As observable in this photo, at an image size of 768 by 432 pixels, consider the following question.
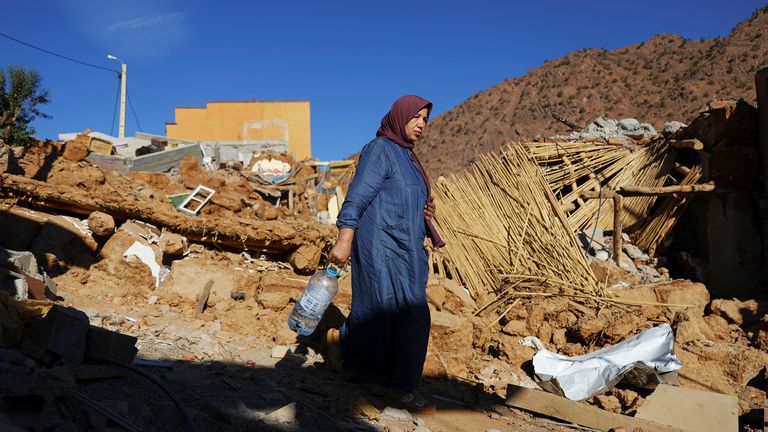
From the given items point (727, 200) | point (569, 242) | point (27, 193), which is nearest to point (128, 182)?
point (27, 193)

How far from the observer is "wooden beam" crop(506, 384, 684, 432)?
3256 millimetres

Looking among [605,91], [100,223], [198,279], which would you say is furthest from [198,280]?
[605,91]

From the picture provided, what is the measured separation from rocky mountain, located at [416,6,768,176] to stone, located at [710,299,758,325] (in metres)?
21.7

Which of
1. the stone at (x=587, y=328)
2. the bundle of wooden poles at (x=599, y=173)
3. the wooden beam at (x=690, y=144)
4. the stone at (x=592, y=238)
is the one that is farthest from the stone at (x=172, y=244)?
the wooden beam at (x=690, y=144)

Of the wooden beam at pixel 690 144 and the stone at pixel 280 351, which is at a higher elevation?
the wooden beam at pixel 690 144

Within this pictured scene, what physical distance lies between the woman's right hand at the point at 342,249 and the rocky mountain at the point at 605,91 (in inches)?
1007

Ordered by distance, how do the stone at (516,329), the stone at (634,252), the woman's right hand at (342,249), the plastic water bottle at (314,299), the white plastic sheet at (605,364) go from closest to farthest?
the woman's right hand at (342,249) → the plastic water bottle at (314,299) → the white plastic sheet at (605,364) → the stone at (516,329) → the stone at (634,252)

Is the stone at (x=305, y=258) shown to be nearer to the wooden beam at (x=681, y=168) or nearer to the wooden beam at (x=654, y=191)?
the wooden beam at (x=654, y=191)

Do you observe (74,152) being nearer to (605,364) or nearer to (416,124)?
(416,124)

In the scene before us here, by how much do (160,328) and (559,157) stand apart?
615 cm

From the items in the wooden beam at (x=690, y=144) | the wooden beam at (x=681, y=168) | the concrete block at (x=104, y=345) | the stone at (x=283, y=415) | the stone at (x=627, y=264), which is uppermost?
the wooden beam at (x=690, y=144)

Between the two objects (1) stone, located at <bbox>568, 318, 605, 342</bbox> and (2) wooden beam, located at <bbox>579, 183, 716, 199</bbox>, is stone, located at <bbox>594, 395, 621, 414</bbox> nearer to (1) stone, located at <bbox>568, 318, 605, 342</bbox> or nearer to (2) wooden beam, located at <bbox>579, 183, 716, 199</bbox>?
(1) stone, located at <bbox>568, 318, 605, 342</bbox>

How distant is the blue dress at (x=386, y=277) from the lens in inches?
121

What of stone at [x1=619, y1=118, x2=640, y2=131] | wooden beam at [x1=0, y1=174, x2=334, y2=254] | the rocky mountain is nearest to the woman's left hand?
wooden beam at [x1=0, y1=174, x2=334, y2=254]
